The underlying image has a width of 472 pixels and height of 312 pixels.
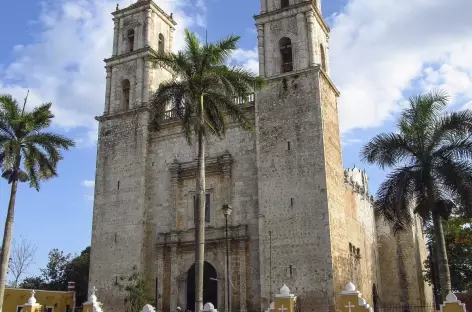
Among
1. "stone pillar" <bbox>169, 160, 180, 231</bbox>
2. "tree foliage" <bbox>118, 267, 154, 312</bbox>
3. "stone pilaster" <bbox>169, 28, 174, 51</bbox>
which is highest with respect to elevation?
"stone pilaster" <bbox>169, 28, 174, 51</bbox>

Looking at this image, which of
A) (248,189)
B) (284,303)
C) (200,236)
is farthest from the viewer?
(248,189)

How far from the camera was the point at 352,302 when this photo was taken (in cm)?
1330

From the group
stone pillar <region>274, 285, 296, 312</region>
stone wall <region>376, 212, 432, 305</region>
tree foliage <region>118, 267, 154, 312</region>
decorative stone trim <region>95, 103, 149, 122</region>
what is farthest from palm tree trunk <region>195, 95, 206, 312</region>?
stone wall <region>376, 212, 432, 305</region>

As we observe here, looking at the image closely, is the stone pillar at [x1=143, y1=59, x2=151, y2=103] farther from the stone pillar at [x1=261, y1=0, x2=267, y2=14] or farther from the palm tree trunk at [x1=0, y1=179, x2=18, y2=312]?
the palm tree trunk at [x1=0, y1=179, x2=18, y2=312]

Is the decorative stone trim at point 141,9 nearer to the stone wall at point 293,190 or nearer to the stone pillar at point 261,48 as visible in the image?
the stone pillar at point 261,48

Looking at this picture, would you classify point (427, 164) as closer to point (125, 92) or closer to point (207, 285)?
point (207, 285)

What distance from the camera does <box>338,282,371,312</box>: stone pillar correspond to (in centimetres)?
1314

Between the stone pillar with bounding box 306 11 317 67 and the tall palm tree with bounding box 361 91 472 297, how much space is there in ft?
25.4

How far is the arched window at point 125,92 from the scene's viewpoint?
29.0 metres

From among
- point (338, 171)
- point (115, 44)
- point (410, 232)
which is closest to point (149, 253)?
point (338, 171)

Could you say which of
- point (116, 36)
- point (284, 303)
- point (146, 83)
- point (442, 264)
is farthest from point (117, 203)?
point (442, 264)

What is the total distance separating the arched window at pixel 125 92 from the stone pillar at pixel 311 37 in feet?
33.3

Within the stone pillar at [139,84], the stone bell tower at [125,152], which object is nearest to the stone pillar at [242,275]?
the stone bell tower at [125,152]

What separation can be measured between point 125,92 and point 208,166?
7500 millimetres
